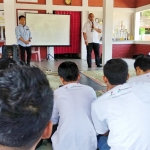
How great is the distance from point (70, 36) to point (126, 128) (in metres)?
8.31

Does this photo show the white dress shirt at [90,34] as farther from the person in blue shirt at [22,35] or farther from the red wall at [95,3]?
the red wall at [95,3]

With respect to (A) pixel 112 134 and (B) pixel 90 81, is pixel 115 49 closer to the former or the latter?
(B) pixel 90 81

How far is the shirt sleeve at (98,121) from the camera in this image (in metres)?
1.34


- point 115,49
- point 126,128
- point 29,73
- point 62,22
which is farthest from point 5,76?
point 115,49

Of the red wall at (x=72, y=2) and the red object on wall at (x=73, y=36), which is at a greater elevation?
the red wall at (x=72, y=2)

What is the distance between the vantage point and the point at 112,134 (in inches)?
50.4

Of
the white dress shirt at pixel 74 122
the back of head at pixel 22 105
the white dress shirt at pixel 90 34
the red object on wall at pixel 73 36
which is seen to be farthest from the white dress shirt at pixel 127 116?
the red object on wall at pixel 73 36

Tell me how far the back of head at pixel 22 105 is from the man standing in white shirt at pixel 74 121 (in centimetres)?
91

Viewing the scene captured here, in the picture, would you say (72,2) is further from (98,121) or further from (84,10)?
(98,121)

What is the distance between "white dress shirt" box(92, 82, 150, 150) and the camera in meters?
1.22

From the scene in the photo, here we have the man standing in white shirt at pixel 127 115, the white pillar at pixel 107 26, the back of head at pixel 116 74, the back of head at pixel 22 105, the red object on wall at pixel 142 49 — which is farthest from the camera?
the red object on wall at pixel 142 49

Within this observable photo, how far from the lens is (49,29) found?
8859mm

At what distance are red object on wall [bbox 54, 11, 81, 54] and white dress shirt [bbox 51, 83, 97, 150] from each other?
25.7 feet

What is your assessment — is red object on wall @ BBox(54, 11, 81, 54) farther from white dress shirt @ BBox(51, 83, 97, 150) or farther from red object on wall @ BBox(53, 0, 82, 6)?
white dress shirt @ BBox(51, 83, 97, 150)
